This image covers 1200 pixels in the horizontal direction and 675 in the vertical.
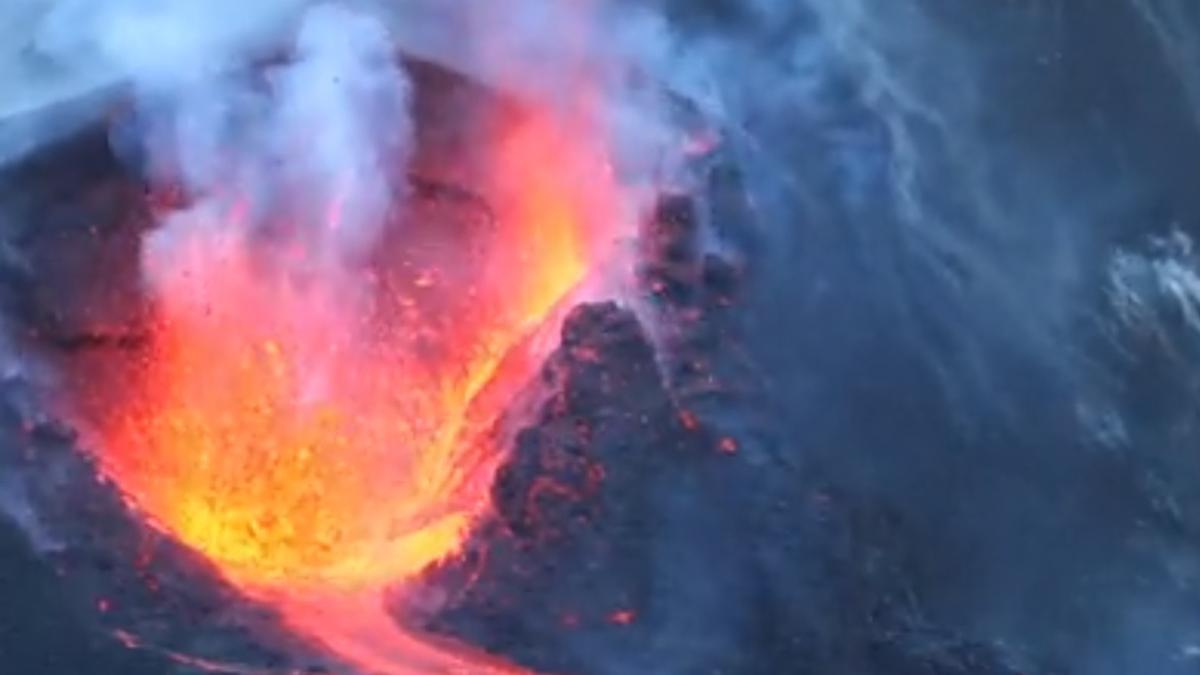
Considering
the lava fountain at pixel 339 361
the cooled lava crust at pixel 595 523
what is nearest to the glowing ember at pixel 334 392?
the lava fountain at pixel 339 361

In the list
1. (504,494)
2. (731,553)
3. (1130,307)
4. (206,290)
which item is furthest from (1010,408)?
(206,290)

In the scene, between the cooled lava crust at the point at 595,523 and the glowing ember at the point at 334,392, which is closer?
the cooled lava crust at the point at 595,523

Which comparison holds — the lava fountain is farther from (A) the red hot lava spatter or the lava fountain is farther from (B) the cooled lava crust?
(B) the cooled lava crust

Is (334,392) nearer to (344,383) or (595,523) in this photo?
(344,383)

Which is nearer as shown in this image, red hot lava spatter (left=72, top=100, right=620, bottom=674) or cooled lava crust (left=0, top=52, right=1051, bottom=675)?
cooled lava crust (left=0, top=52, right=1051, bottom=675)

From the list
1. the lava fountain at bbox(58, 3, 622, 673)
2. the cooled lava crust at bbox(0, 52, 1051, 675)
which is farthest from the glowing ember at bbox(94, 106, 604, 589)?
the cooled lava crust at bbox(0, 52, 1051, 675)

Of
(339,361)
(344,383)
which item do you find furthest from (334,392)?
(339,361)

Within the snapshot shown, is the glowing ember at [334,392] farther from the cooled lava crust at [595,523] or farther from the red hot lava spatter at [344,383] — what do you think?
the cooled lava crust at [595,523]
